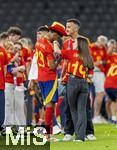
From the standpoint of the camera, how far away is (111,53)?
711 inches

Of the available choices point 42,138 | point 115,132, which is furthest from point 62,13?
point 42,138

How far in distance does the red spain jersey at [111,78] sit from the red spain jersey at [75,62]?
18.6 ft

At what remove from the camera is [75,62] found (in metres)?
11.6

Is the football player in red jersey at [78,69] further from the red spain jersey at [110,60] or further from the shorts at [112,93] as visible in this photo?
the red spain jersey at [110,60]

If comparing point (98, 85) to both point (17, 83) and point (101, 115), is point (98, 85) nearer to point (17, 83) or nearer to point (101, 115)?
point (101, 115)

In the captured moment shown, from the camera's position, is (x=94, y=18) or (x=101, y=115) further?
(x=94, y=18)

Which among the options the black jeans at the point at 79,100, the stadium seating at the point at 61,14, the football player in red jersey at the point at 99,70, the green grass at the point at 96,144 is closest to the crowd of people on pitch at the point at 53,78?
the black jeans at the point at 79,100

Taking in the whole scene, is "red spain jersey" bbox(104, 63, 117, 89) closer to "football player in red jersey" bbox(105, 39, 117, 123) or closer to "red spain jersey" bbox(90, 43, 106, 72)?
"football player in red jersey" bbox(105, 39, 117, 123)

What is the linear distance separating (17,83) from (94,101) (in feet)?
15.4

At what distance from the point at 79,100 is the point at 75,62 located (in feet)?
1.90

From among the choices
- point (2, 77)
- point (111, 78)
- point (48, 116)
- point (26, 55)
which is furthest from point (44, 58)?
point (111, 78)

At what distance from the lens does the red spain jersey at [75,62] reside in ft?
37.8

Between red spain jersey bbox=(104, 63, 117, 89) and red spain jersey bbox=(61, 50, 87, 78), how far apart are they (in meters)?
5.67

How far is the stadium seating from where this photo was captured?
27.1m
